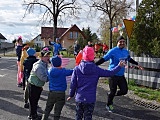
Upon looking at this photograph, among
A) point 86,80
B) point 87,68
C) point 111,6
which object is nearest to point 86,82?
point 86,80

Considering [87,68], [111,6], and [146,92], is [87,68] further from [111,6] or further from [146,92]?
[111,6]

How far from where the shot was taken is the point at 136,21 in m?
11.4

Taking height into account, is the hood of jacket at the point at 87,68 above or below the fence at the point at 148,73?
above

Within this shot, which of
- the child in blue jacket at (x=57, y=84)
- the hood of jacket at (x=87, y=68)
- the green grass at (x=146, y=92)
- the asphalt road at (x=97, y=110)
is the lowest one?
the asphalt road at (x=97, y=110)

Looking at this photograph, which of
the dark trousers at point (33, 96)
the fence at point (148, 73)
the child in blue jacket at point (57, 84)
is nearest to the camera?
the child in blue jacket at point (57, 84)

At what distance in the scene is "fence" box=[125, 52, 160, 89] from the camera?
10.3 metres

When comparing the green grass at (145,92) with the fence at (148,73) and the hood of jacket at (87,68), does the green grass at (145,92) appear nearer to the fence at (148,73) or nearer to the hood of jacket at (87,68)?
the fence at (148,73)

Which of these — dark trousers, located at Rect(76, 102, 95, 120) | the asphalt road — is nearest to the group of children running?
dark trousers, located at Rect(76, 102, 95, 120)

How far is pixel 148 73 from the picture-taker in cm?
1060

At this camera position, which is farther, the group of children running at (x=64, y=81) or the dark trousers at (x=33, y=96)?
the dark trousers at (x=33, y=96)

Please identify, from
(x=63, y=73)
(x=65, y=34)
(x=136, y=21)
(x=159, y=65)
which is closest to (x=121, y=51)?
(x=63, y=73)

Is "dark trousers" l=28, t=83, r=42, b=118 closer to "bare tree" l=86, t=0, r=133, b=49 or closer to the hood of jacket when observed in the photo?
the hood of jacket

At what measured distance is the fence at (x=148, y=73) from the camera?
10.3 m

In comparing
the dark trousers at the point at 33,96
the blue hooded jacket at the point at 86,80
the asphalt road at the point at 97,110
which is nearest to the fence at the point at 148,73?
the asphalt road at the point at 97,110
